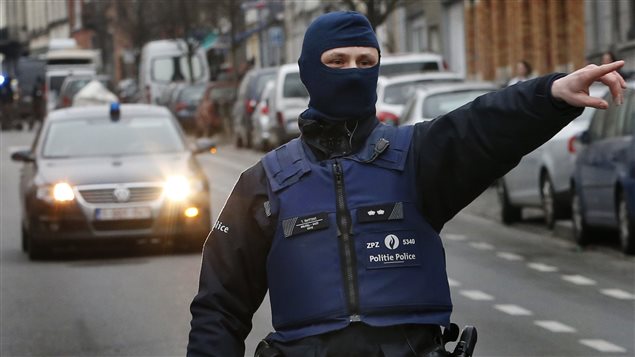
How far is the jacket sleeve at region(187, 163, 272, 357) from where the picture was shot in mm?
4227

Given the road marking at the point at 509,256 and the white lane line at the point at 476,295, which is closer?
the white lane line at the point at 476,295

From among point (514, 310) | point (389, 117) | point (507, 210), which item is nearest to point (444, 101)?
point (389, 117)

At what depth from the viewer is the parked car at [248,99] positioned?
40781mm

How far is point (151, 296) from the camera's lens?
527 inches

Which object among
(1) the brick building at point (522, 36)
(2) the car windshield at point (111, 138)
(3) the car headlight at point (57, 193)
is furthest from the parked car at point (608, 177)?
(1) the brick building at point (522, 36)

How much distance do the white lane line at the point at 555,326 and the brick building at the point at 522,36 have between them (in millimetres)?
25362

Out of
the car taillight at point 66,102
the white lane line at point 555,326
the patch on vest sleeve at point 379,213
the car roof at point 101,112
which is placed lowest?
the car taillight at point 66,102

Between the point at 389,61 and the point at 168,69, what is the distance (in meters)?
32.0

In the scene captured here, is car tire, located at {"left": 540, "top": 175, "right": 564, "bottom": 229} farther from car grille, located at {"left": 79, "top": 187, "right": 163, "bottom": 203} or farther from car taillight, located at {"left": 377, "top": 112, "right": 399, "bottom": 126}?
car taillight, located at {"left": 377, "top": 112, "right": 399, "bottom": 126}

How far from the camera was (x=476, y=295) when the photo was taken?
13180 mm

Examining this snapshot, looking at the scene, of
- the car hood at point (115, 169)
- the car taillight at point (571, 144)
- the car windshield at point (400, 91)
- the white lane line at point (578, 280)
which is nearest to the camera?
the white lane line at point (578, 280)

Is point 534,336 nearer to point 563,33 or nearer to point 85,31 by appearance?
point 563,33

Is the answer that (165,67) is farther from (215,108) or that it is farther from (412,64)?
(412,64)

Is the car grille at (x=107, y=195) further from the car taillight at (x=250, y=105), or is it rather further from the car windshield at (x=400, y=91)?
the car taillight at (x=250, y=105)
